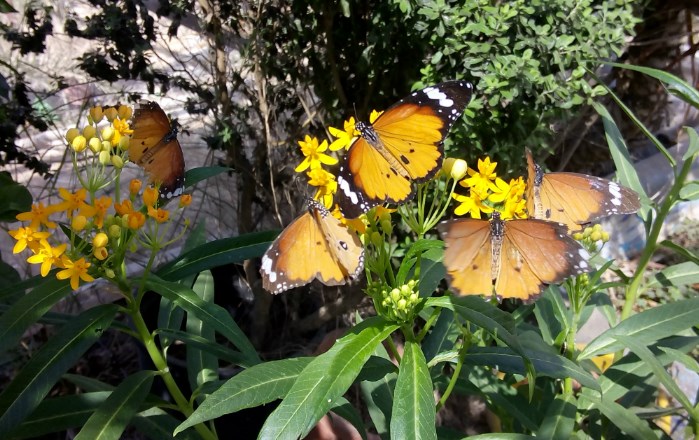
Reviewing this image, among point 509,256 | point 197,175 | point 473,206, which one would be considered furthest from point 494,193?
point 197,175

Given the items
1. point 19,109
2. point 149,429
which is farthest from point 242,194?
point 149,429

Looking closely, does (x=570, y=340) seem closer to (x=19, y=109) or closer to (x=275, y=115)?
(x=275, y=115)

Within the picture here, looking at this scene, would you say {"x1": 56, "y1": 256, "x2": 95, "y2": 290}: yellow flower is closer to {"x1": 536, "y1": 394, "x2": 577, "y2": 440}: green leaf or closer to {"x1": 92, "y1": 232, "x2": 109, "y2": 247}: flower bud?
{"x1": 92, "y1": 232, "x2": 109, "y2": 247}: flower bud

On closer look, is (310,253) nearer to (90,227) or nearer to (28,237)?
(90,227)

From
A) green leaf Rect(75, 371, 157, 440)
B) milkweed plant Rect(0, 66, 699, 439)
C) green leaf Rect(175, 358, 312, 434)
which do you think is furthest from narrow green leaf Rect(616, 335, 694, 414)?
green leaf Rect(75, 371, 157, 440)

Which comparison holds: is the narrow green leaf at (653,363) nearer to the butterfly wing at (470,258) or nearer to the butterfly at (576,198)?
the butterfly at (576,198)

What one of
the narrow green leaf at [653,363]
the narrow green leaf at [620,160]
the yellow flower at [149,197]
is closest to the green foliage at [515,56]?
the narrow green leaf at [620,160]
